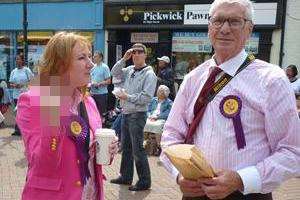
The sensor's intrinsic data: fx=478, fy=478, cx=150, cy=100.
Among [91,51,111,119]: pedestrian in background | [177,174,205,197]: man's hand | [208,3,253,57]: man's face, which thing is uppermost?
[208,3,253,57]: man's face

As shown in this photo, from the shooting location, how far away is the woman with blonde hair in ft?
8.61

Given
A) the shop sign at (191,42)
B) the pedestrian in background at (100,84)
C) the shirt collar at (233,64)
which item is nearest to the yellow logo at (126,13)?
the shop sign at (191,42)

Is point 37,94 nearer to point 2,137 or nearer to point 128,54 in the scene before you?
point 128,54

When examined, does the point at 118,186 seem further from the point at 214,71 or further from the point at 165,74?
the point at 165,74

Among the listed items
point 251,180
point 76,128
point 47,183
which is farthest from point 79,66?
point 251,180

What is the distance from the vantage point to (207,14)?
45.5 ft

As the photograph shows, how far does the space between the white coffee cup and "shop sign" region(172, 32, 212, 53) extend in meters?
11.5

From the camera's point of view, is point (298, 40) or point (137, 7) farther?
point (137, 7)

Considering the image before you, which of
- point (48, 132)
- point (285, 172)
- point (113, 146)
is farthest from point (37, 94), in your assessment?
point (285, 172)

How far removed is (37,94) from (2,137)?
8.43 meters

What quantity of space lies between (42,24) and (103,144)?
15.2 metres

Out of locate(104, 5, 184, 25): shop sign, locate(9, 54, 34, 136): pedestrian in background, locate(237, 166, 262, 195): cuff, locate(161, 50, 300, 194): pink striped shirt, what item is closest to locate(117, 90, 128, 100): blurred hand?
locate(161, 50, 300, 194): pink striped shirt

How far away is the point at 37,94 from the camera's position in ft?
8.70

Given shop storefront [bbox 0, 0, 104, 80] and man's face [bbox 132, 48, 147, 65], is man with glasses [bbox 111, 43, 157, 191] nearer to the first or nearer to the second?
man's face [bbox 132, 48, 147, 65]
